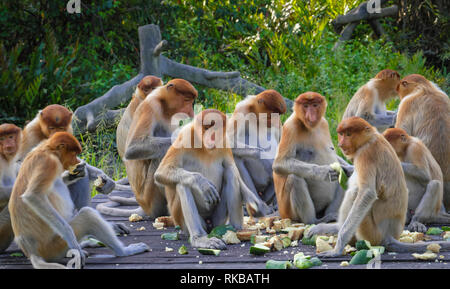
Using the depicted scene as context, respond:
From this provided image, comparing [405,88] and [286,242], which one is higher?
[405,88]

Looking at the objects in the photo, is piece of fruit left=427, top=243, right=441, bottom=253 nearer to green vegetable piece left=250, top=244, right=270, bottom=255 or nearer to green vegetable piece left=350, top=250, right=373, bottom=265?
green vegetable piece left=350, top=250, right=373, bottom=265

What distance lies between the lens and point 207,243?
3.71m

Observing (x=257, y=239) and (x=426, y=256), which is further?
(x=257, y=239)

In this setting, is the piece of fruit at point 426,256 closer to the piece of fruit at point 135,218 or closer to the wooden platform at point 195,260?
the wooden platform at point 195,260

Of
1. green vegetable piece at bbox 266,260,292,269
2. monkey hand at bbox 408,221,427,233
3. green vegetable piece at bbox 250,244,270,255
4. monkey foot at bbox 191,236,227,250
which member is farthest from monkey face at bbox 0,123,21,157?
monkey hand at bbox 408,221,427,233

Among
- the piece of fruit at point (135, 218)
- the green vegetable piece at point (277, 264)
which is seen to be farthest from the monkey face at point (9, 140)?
the green vegetable piece at point (277, 264)

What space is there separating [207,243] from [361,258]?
0.97 metres

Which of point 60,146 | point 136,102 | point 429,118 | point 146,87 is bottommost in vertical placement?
point 60,146

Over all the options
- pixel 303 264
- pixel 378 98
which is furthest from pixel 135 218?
pixel 378 98

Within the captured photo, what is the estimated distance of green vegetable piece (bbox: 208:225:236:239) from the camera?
3928 mm

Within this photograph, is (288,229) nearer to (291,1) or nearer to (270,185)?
(270,185)

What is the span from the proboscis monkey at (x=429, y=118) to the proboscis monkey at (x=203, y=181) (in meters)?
1.57

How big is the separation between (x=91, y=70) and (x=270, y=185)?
5.52 meters

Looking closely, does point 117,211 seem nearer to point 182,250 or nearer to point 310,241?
point 182,250
